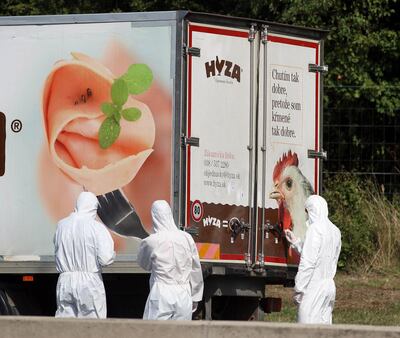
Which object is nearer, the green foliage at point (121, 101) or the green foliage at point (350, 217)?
the green foliage at point (121, 101)

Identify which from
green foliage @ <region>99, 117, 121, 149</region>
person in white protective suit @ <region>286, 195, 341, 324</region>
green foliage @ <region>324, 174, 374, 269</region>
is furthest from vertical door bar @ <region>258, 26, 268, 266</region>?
green foliage @ <region>324, 174, 374, 269</region>

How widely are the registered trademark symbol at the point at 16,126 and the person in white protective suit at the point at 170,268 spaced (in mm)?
1745

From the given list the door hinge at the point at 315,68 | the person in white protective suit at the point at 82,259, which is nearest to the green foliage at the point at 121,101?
the person in white protective suit at the point at 82,259

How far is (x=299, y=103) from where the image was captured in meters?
13.5

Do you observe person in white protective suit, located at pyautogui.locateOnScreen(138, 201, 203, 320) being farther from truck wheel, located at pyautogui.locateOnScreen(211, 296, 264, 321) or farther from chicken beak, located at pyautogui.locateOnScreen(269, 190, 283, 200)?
chicken beak, located at pyautogui.locateOnScreen(269, 190, 283, 200)

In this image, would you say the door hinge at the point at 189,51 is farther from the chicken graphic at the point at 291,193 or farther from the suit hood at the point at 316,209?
the suit hood at the point at 316,209

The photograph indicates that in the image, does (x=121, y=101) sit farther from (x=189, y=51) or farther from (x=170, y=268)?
(x=170, y=268)

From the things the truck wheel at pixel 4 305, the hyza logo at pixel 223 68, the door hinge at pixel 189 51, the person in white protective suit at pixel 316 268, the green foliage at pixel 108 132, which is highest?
the door hinge at pixel 189 51

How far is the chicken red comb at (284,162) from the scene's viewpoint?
13.3 metres

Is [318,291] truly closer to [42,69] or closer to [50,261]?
[50,261]

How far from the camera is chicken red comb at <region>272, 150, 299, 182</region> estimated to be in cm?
1330

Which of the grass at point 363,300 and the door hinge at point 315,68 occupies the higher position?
the door hinge at point 315,68

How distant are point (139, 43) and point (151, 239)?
73.8 inches

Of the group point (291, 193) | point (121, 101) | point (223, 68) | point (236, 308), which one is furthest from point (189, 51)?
point (236, 308)
